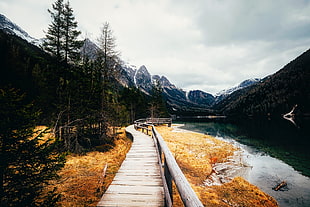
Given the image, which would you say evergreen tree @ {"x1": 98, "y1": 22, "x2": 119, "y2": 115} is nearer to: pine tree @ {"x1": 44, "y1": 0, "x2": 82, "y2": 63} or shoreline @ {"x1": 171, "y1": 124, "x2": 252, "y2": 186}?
pine tree @ {"x1": 44, "y1": 0, "x2": 82, "y2": 63}

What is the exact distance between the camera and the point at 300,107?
3969 inches

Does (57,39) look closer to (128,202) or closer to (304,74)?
(128,202)

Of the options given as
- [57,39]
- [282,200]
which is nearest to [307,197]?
[282,200]

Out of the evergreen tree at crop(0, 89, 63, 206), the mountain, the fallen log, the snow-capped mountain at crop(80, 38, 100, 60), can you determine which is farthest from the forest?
the mountain

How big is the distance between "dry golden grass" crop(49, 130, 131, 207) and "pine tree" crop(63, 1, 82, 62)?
28.8ft

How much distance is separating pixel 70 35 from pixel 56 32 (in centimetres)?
102

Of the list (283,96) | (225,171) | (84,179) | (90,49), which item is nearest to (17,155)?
(84,179)

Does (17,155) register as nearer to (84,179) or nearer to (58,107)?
(84,179)

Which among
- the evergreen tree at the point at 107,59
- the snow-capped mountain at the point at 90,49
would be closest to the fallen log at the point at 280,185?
the evergreen tree at the point at 107,59

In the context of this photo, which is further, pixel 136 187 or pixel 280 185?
pixel 280 185

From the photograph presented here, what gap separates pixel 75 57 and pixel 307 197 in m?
18.7

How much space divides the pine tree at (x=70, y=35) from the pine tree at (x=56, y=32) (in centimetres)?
32

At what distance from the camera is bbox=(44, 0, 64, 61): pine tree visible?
38.2 ft

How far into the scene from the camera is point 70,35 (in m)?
12.3
